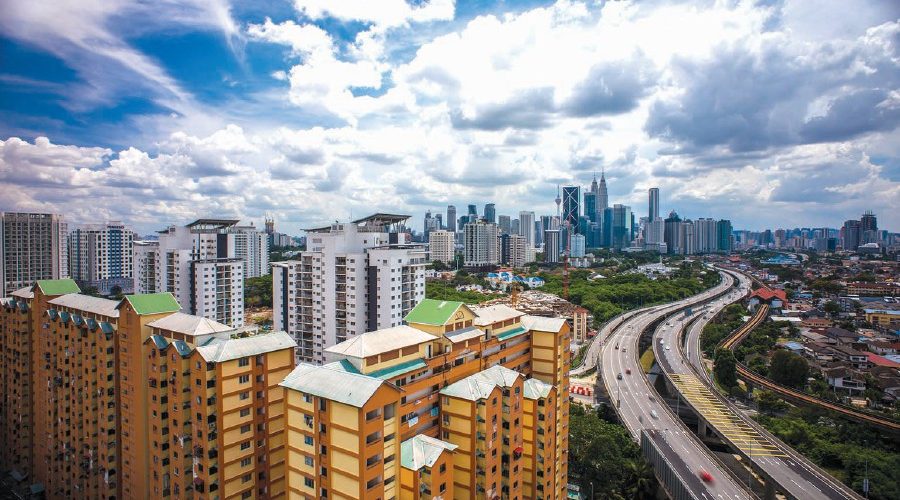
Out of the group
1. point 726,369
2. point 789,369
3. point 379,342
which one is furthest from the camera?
point 726,369

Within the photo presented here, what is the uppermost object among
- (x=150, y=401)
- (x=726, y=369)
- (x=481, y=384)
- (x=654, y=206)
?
(x=654, y=206)

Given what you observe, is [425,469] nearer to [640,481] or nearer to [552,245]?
[640,481]

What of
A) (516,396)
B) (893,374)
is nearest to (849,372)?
(893,374)

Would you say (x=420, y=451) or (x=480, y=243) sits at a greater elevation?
(x=480, y=243)

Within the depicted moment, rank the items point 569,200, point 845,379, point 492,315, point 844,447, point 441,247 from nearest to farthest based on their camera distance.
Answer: point 492,315 → point 844,447 → point 845,379 → point 569,200 → point 441,247

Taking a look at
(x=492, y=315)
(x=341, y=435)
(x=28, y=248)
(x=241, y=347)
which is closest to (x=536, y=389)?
(x=492, y=315)

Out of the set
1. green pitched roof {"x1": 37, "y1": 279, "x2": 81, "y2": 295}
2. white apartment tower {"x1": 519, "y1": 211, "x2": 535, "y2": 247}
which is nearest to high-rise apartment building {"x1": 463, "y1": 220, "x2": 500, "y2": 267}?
white apartment tower {"x1": 519, "y1": 211, "x2": 535, "y2": 247}

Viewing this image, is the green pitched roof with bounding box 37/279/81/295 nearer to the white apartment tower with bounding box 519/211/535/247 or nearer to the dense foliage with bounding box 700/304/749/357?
the dense foliage with bounding box 700/304/749/357
